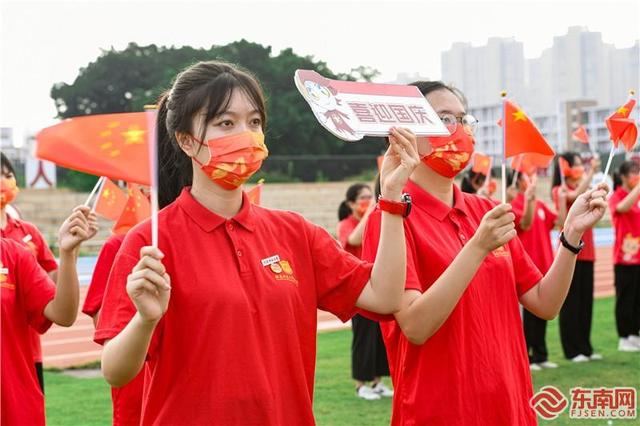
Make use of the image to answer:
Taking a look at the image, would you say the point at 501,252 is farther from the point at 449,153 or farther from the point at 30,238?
the point at 30,238

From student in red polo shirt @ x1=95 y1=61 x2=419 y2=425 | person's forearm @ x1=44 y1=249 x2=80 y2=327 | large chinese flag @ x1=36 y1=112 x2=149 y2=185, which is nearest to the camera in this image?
large chinese flag @ x1=36 y1=112 x2=149 y2=185

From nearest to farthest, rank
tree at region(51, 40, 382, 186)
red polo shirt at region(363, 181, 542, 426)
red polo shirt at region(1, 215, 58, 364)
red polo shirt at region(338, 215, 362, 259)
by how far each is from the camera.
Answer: red polo shirt at region(363, 181, 542, 426) → red polo shirt at region(1, 215, 58, 364) → red polo shirt at region(338, 215, 362, 259) → tree at region(51, 40, 382, 186)

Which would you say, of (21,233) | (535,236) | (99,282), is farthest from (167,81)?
(99,282)

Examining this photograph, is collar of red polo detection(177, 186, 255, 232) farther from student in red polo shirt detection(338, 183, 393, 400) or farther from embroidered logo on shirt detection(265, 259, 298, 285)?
student in red polo shirt detection(338, 183, 393, 400)

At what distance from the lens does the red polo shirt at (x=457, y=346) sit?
2.87 metres

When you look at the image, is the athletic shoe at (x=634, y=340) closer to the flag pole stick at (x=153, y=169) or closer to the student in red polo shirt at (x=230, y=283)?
the student in red polo shirt at (x=230, y=283)

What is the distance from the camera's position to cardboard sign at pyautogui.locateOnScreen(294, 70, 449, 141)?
2.42 meters

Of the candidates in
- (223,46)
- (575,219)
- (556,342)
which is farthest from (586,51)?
(575,219)

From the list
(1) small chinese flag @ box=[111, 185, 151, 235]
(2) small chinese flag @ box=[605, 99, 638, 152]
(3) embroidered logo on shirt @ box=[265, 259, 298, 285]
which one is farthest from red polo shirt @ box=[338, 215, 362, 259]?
(3) embroidered logo on shirt @ box=[265, 259, 298, 285]

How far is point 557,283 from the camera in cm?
316

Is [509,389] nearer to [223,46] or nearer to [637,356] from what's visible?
[637,356]

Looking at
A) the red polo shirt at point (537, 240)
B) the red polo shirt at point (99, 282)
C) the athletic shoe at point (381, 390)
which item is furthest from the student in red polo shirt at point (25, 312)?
the red polo shirt at point (537, 240)

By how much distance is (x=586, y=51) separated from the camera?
42.7m

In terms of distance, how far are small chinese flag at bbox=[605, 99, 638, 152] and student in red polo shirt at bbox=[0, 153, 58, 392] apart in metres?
2.73
